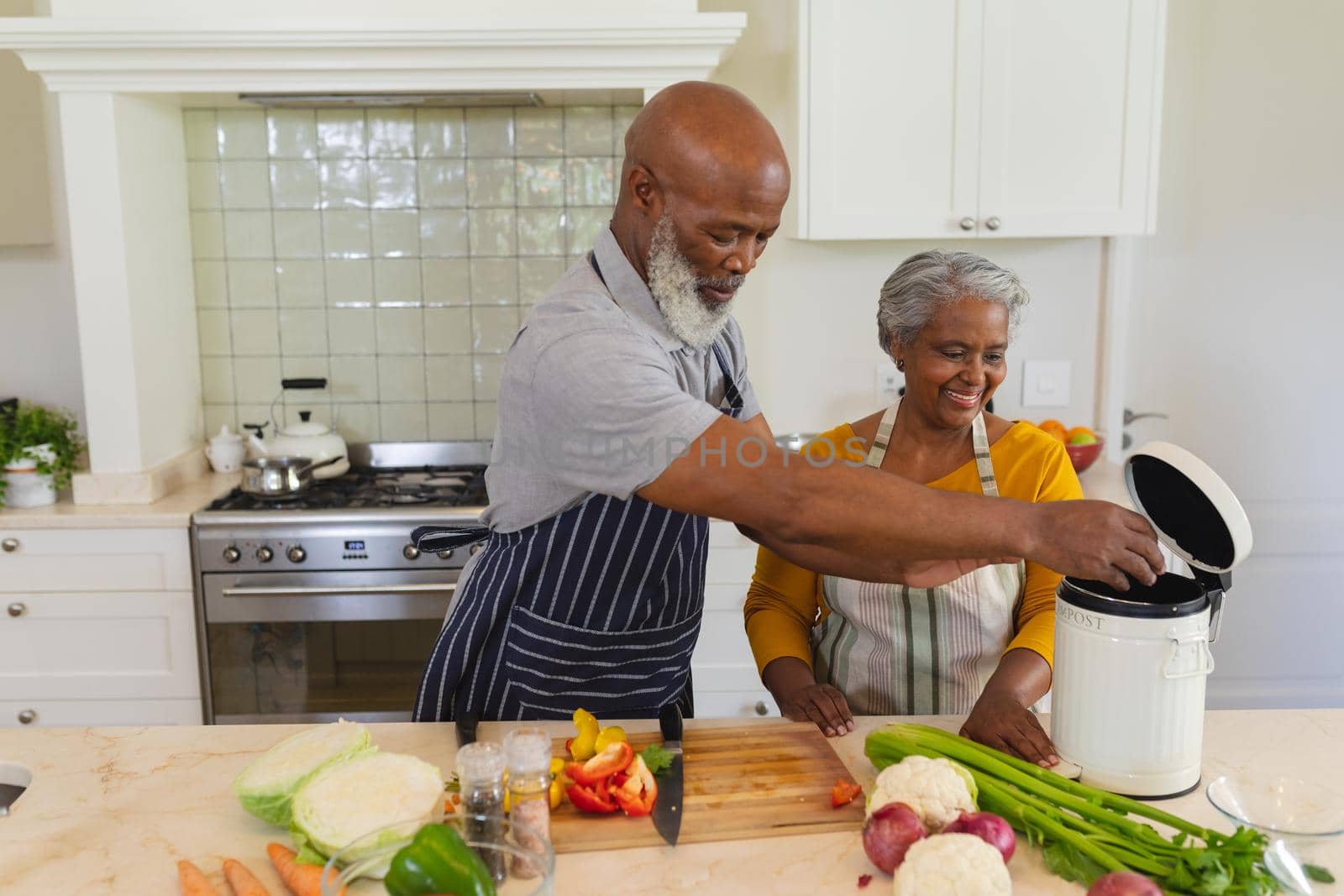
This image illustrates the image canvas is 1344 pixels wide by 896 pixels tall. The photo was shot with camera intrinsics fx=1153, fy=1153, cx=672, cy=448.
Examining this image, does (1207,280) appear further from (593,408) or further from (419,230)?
(593,408)

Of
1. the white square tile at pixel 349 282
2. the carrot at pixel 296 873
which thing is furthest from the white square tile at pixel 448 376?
the carrot at pixel 296 873

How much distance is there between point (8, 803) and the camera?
145 cm

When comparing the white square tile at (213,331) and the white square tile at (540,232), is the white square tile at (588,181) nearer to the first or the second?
the white square tile at (540,232)

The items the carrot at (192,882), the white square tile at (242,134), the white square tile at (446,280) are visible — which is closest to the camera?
the carrot at (192,882)

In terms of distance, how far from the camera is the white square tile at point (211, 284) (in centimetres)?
344

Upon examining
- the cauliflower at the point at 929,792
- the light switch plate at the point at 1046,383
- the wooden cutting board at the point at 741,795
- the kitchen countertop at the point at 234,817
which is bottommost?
the kitchen countertop at the point at 234,817

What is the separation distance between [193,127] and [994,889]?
3153mm

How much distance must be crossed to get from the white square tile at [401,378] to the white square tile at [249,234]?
1.52 feet

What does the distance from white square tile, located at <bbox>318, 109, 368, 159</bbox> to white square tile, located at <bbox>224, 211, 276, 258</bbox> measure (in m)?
0.26

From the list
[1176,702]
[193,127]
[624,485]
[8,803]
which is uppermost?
[193,127]

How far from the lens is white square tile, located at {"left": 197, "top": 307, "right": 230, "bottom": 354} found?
11.3 ft

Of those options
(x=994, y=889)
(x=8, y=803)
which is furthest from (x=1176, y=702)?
(x=8, y=803)

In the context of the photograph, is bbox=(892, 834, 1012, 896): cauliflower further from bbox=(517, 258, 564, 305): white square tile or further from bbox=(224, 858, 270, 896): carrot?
bbox=(517, 258, 564, 305): white square tile

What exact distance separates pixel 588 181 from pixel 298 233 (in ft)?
2.88
